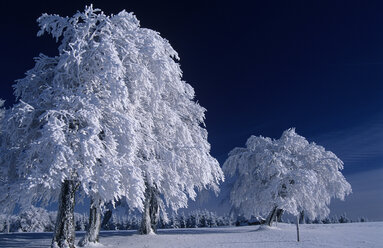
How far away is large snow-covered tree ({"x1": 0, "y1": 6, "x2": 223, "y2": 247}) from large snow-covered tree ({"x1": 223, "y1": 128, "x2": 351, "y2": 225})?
10.6 meters

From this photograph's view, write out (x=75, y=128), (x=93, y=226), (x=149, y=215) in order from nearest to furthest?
(x=75, y=128) → (x=93, y=226) → (x=149, y=215)

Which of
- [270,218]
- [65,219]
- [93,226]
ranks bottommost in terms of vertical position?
[93,226]

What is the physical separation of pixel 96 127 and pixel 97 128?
0.45ft

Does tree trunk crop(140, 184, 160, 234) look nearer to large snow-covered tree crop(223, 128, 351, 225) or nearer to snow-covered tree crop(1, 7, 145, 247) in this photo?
snow-covered tree crop(1, 7, 145, 247)

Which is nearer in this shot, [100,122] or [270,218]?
[100,122]

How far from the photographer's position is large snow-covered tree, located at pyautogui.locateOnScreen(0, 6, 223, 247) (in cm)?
1163

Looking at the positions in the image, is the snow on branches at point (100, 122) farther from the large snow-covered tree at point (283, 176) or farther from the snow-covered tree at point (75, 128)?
the large snow-covered tree at point (283, 176)

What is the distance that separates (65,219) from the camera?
13414 millimetres

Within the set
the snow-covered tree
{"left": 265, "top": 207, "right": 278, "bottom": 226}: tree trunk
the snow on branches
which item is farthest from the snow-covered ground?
the snow-covered tree

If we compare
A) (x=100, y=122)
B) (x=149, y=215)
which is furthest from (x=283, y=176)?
(x=100, y=122)

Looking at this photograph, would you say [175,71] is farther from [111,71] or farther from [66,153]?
[66,153]

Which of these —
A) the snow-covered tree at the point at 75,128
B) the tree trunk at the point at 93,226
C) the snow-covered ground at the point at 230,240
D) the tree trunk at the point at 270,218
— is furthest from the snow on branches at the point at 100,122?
the tree trunk at the point at 270,218

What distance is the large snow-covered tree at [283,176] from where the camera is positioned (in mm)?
25438

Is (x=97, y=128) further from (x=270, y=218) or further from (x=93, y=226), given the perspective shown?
(x=270, y=218)
